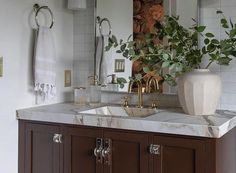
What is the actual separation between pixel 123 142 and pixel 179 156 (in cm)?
32

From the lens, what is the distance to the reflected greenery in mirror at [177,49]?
2.02m

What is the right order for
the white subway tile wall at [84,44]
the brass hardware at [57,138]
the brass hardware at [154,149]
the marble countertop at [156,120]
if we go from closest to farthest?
the marble countertop at [156,120] < the brass hardware at [154,149] < the brass hardware at [57,138] < the white subway tile wall at [84,44]

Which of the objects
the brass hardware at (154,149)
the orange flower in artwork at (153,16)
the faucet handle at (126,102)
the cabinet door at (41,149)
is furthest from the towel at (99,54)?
the brass hardware at (154,149)

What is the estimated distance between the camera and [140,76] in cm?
238

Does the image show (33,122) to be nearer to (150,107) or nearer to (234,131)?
(150,107)

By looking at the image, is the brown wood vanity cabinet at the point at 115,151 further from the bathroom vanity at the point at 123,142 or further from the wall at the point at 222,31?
the wall at the point at 222,31

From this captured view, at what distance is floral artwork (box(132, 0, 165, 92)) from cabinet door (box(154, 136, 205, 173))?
2.01 ft

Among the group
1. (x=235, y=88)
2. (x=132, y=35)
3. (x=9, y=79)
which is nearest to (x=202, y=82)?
(x=235, y=88)

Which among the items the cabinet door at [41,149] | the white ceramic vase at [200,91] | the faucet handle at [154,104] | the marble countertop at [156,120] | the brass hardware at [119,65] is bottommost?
the cabinet door at [41,149]

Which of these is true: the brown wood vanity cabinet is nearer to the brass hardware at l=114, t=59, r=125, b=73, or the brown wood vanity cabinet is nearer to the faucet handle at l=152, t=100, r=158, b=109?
the faucet handle at l=152, t=100, r=158, b=109

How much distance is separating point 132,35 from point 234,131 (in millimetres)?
897

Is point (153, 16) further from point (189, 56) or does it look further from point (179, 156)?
point (179, 156)

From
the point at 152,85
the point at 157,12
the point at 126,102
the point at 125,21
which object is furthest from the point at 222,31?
the point at 126,102

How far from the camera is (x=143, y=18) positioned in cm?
243
